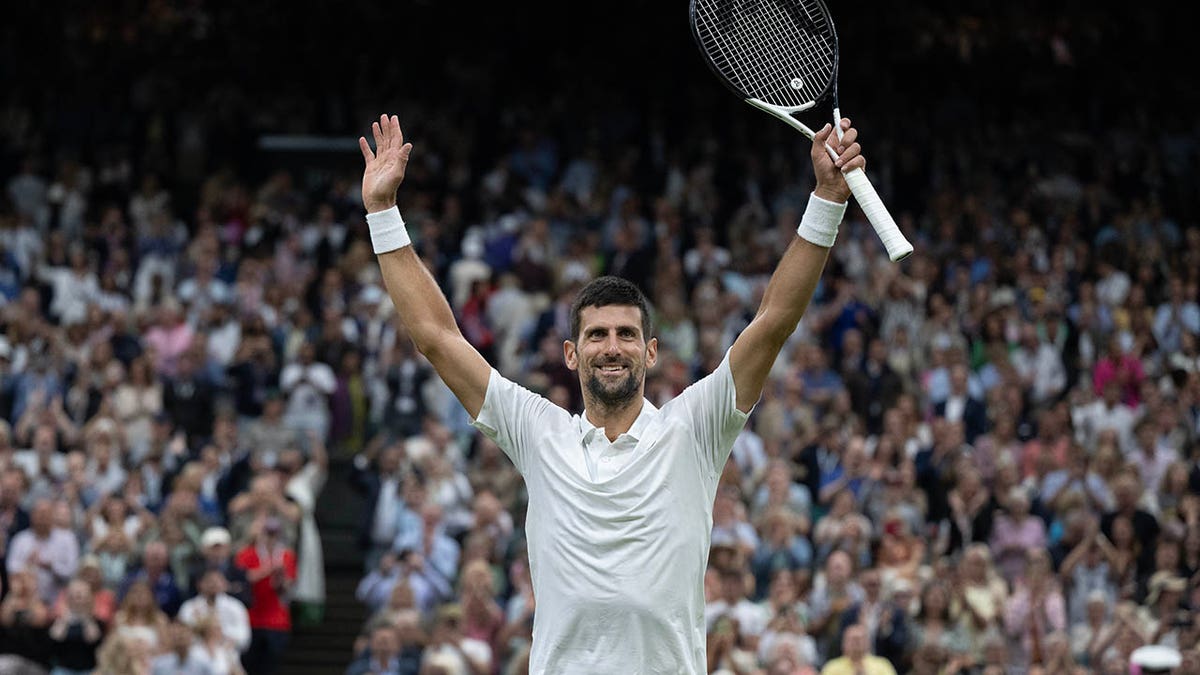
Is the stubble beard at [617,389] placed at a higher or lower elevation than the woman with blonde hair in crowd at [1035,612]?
higher

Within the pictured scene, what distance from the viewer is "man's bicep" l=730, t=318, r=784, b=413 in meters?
5.19

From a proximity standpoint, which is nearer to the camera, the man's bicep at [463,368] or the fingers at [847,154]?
the fingers at [847,154]

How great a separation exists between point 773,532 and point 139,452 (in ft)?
17.0

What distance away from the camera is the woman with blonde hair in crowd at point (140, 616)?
502 inches

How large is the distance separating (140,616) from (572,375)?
434 centimetres

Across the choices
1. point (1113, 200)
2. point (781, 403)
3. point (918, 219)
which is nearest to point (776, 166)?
point (918, 219)

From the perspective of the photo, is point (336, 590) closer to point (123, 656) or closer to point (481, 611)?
point (481, 611)

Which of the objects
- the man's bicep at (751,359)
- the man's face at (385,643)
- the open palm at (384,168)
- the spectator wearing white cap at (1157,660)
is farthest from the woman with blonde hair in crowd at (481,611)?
the man's bicep at (751,359)


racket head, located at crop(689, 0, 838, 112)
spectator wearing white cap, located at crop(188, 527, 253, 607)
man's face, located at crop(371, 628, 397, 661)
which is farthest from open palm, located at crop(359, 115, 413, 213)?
spectator wearing white cap, located at crop(188, 527, 253, 607)

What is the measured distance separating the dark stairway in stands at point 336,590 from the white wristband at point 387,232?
9.45 meters

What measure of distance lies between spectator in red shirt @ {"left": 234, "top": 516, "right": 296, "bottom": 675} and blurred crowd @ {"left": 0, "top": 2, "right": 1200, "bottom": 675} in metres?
0.02

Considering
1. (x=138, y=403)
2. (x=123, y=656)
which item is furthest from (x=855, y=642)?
(x=138, y=403)

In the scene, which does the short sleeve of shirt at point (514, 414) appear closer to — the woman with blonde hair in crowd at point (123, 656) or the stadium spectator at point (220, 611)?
the woman with blonde hair in crowd at point (123, 656)

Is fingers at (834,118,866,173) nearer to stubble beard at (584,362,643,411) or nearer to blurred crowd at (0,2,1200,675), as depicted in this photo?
stubble beard at (584,362,643,411)
